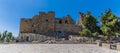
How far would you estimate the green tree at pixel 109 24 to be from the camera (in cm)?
4209

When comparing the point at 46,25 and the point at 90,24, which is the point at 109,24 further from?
the point at 46,25

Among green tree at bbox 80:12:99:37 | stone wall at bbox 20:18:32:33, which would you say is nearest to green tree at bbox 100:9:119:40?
green tree at bbox 80:12:99:37

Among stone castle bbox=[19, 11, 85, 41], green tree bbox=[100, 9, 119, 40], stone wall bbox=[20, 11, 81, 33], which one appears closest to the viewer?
green tree bbox=[100, 9, 119, 40]

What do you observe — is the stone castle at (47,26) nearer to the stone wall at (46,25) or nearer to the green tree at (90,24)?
the stone wall at (46,25)

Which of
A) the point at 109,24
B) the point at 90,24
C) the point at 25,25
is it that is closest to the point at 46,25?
the point at 25,25

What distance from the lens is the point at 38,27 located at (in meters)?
56.8

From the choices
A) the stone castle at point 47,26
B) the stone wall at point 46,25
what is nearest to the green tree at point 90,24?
the stone castle at point 47,26

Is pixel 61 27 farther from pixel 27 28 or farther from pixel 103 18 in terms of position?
pixel 103 18

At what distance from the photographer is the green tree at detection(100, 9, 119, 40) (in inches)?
1657

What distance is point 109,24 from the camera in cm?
4228

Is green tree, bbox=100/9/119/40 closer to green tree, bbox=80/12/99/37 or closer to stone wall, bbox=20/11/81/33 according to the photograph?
green tree, bbox=80/12/99/37

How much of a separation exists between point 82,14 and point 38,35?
15679mm

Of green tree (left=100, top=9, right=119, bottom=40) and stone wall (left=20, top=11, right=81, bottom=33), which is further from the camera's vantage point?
stone wall (left=20, top=11, right=81, bottom=33)

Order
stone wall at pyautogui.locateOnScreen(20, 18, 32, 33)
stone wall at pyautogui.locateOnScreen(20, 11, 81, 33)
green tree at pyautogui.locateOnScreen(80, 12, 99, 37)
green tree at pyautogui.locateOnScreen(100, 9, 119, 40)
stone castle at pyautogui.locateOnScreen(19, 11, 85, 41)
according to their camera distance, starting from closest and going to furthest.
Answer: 1. green tree at pyautogui.locateOnScreen(100, 9, 119, 40)
2. green tree at pyautogui.locateOnScreen(80, 12, 99, 37)
3. stone castle at pyautogui.locateOnScreen(19, 11, 85, 41)
4. stone wall at pyautogui.locateOnScreen(20, 11, 81, 33)
5. stone wall at pyautogui.locateOnScreen(20, 18, 32, 33)
